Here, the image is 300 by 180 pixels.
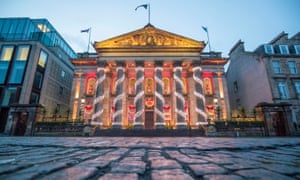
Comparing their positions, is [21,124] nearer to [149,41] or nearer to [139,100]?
[139,100]

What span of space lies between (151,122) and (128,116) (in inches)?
149

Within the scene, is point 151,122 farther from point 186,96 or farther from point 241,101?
point 241,101

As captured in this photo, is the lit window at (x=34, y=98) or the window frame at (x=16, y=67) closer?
the window frame at (x=16, y=67)

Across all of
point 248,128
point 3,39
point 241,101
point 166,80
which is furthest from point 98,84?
point 241,101

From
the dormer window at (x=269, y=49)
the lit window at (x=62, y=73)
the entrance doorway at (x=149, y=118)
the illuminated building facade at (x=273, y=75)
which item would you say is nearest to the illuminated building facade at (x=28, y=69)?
the lit window at (x=62, y=73)

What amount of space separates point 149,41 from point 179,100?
403 inches

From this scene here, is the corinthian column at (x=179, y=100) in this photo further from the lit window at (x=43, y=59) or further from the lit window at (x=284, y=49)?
the lit window at (x=43, y=59)

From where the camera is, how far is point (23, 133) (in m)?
13.1

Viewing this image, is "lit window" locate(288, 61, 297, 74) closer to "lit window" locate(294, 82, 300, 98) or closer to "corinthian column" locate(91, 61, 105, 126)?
"lit window" locate(294, 82, 300, 98)

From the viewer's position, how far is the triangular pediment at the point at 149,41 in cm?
2160

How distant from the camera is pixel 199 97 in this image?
1998 centimetres

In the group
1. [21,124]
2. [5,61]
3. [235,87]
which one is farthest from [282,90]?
[5,61]

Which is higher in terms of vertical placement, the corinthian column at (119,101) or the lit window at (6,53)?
the lit window at (6,53)

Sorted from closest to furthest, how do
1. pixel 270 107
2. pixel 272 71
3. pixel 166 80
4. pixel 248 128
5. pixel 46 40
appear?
pixel 270 107
pixel 248 128
pixel 272 71
pixel 166 80
pixel 46 40
